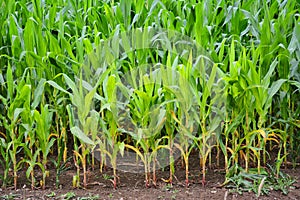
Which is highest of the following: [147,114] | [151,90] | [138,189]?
[151,90]

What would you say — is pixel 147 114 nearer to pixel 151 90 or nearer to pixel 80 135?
pixel 151 90

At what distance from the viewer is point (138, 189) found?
3.69 metres

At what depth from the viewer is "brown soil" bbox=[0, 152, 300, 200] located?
3.56 metres

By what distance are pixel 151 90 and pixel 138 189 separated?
669 mm

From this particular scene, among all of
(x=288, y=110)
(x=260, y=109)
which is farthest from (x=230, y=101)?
(x=288, y=110)

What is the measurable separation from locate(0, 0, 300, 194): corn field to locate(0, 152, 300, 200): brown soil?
55 millimetres

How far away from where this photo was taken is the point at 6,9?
4621 mm

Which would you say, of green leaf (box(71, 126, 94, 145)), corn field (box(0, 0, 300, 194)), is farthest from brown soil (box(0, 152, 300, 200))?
green leaf (box(71, 126, 94, 145))

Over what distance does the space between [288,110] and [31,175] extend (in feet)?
5.92

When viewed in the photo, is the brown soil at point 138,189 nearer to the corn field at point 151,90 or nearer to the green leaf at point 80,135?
the corn field at point 151,90

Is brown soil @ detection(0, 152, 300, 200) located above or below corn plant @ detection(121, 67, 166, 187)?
below

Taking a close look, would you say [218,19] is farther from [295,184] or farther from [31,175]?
[31,175]

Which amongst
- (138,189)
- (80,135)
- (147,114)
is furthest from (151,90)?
(138,189)

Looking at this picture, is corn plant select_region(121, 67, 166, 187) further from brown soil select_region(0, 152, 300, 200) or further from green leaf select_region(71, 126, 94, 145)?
green leaf select_region(71, 126, 94, 145)
